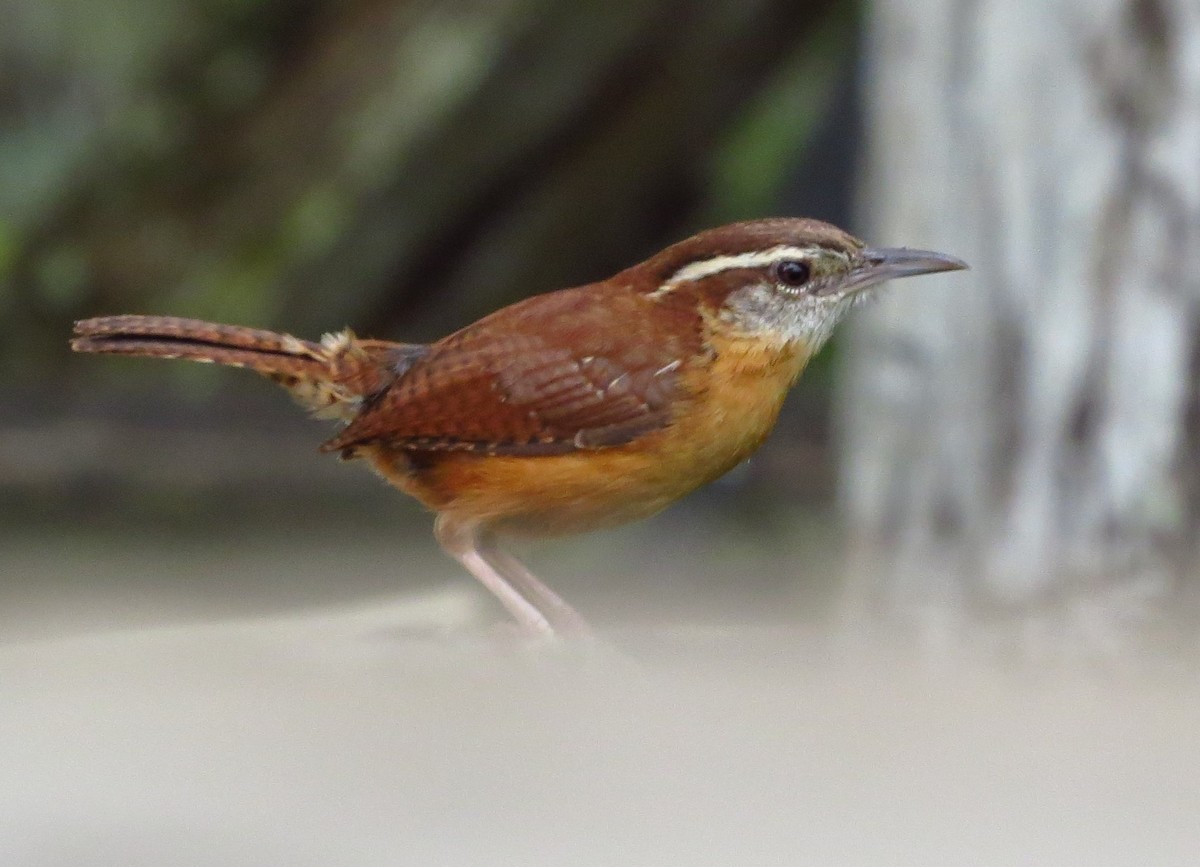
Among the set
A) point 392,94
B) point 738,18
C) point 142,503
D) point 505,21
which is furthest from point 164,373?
point 738,18

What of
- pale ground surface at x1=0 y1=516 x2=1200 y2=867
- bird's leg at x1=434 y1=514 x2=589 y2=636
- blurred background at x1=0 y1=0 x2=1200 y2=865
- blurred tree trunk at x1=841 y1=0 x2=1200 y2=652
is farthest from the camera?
blurred tree trunk at x1=841 y1=0 x2=1200 y2=652

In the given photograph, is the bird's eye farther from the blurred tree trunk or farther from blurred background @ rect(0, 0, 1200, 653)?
blurred background @ rect(0, 0, 1200, 653)

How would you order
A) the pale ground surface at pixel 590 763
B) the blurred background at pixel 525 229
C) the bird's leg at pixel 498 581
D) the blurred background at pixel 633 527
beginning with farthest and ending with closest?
the blurred background at pixel 525 229
the bird's leg at pixel 498 581
the blurred background at pixel 633 527
the pale ground surface at pixel 590 763

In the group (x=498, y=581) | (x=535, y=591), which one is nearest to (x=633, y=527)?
(x=535, y=591)

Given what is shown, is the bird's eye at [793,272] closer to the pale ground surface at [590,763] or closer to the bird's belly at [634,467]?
the bird's belly at [634,467]

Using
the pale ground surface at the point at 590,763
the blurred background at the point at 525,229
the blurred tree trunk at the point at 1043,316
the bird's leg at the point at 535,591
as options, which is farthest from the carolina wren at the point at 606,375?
the blurred background at the point at 525,229

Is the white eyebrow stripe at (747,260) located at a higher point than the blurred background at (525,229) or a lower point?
lower

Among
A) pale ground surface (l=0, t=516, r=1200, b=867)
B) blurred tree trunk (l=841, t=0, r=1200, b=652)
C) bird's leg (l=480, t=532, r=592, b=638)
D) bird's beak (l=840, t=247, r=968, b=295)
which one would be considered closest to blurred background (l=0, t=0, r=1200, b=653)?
blurred tree trunk (l=841, t=0, r=1200, b=652)
